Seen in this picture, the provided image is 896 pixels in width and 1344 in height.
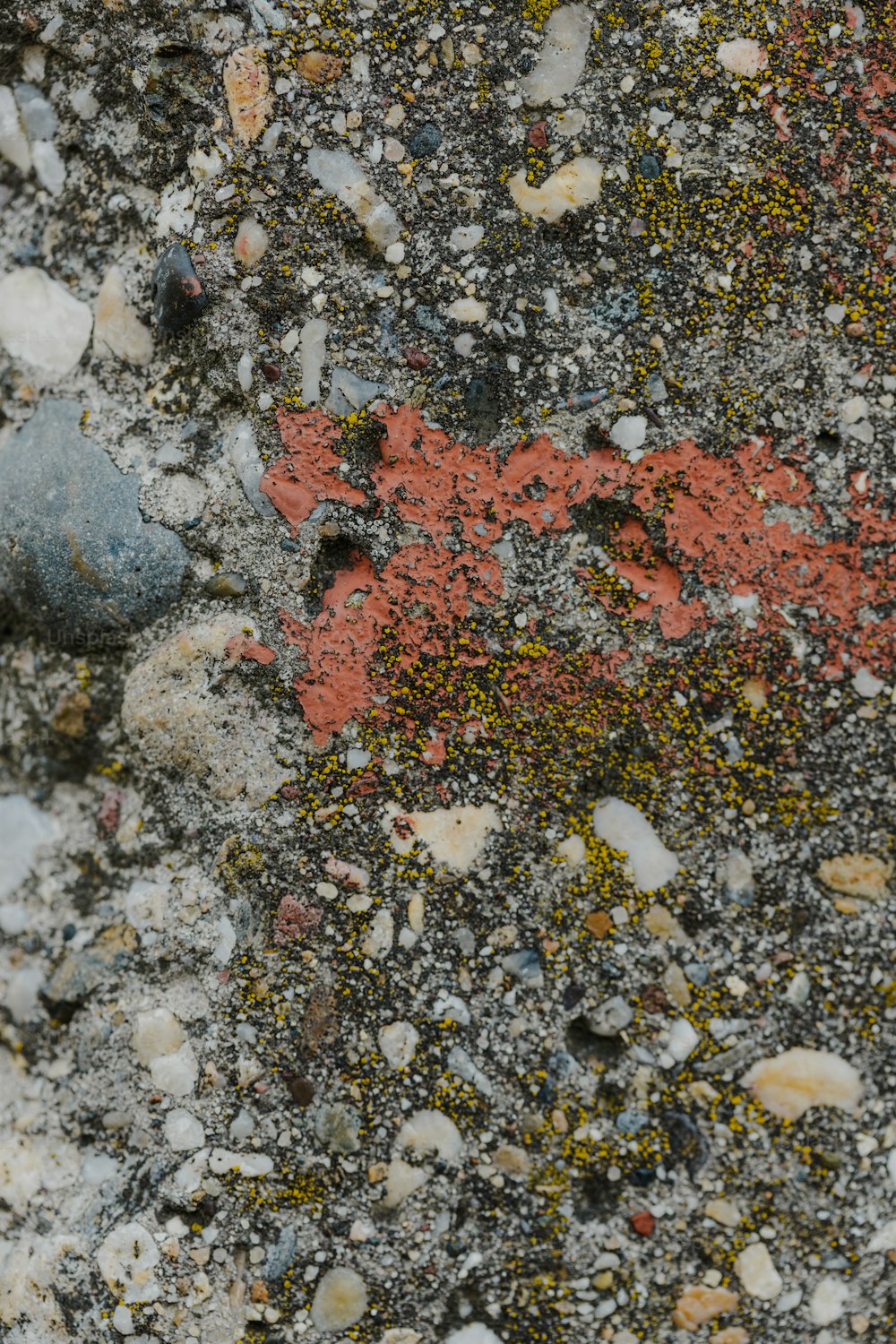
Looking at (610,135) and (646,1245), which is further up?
(610,135)

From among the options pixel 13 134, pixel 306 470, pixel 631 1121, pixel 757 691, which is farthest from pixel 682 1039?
pixel 13 134

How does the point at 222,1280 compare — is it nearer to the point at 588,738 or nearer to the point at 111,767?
the point at 111,767

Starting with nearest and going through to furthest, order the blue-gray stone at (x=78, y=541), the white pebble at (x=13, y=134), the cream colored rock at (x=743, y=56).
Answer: the cream colored rock at (x=743, y=56)
the blue-gray stone at (x=78, y=541)
the white pebble at (x=13, y=134)

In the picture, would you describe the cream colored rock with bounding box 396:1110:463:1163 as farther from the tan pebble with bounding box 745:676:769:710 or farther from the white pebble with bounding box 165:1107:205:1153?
the tan pebble with bounding box 745:676:769:710

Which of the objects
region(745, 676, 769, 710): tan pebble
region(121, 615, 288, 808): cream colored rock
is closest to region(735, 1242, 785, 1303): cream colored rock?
region(745, 676, 769, 710): tan pebble

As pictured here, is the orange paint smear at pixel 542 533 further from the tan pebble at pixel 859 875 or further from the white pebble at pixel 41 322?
the white pebble at pixel 41 322

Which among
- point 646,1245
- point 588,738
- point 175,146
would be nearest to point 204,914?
point 588,738

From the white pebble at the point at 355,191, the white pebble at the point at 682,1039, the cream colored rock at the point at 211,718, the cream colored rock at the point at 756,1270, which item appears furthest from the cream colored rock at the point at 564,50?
the cream colored rock at the point at 756,1270
